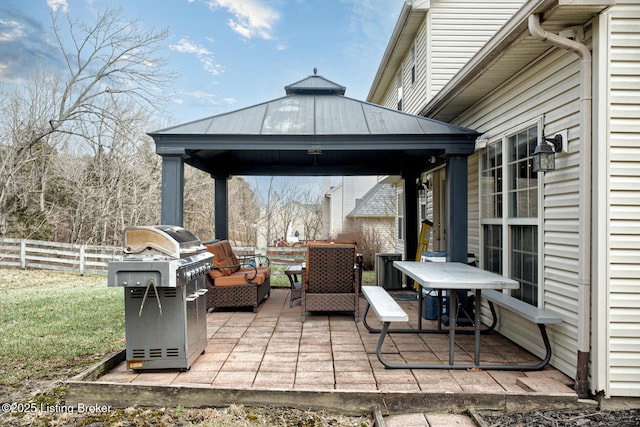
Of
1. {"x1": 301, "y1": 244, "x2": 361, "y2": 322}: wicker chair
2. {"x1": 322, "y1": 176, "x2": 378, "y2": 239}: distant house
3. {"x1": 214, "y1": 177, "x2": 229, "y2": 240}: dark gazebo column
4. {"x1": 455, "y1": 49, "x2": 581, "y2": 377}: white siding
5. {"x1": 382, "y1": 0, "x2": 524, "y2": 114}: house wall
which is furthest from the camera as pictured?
{"x1": 322, "y1": 176, "x2": 378, "y2": 239}: distant house

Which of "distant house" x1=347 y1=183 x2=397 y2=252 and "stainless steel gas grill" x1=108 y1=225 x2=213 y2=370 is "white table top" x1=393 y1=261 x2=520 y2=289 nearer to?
"stainless steel gas grill" x1=108 y1=225 x2=213 y2=370

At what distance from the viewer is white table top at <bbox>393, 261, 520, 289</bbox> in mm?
3539

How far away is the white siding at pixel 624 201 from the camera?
3.15 m

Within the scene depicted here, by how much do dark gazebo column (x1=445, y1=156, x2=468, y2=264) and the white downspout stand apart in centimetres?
203

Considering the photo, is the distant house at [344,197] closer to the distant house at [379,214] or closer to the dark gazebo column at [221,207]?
the distant house at [379,214]

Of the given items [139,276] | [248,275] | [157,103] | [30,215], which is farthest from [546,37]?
[30,215]

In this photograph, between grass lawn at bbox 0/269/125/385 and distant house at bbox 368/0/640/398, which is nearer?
distant house at bbox 368/0/640/398

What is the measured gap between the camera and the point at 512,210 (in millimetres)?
4820

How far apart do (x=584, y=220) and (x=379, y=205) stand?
16288 mm

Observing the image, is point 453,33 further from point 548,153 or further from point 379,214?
point 379,214

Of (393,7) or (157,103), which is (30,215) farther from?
(393,7)

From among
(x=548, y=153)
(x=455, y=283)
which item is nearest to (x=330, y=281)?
(x=455, y=283)

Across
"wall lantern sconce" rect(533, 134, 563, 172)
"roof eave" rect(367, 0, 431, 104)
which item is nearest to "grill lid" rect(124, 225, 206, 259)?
"wall lantern sconce" rect(533, 134, 563, 172)

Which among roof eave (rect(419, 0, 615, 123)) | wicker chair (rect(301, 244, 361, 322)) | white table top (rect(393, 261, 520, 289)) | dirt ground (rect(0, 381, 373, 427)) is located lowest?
dirt ground (rect(0, 381, 373, 427))
